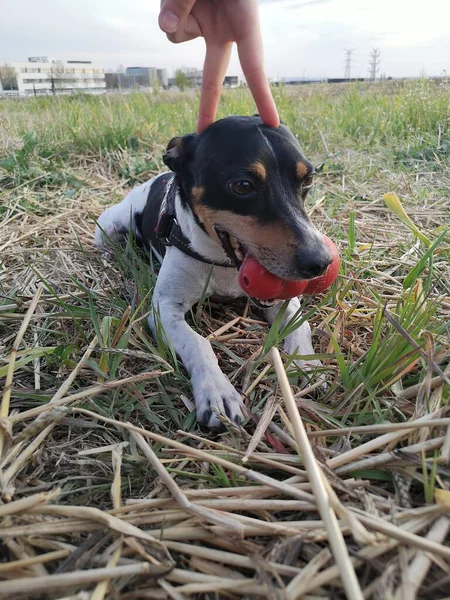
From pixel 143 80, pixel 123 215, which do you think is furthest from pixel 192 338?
pixel 143 80

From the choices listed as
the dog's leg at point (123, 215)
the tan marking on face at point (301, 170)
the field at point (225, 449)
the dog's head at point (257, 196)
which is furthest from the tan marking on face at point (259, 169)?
the dog's leg at point (123, 215)

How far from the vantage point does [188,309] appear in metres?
2.26

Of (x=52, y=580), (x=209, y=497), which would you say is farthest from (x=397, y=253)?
(x=52, y=580)

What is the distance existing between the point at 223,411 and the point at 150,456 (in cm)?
35

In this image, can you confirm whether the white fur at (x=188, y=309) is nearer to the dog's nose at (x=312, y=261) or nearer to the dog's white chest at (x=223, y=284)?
the dog's white chest at (x=223, y=284)

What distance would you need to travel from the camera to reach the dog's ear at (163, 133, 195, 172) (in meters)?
2.35

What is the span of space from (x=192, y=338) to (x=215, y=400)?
0.40 metres

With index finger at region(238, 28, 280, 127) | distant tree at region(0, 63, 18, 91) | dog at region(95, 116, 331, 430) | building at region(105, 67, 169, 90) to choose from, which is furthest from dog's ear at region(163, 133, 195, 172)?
distant tree at region(0, 63, 18, 91)

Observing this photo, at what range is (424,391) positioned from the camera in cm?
143

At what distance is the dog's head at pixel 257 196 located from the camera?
1828 mm

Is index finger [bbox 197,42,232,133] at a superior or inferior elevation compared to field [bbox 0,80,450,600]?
superior

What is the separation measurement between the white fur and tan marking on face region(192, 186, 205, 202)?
14 cm

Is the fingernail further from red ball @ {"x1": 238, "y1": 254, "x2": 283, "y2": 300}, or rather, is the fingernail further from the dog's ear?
red ball @ {"x1": 238, "y1": 254, "x2": 283, "y2": 300}

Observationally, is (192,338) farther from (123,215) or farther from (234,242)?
(123,215)
